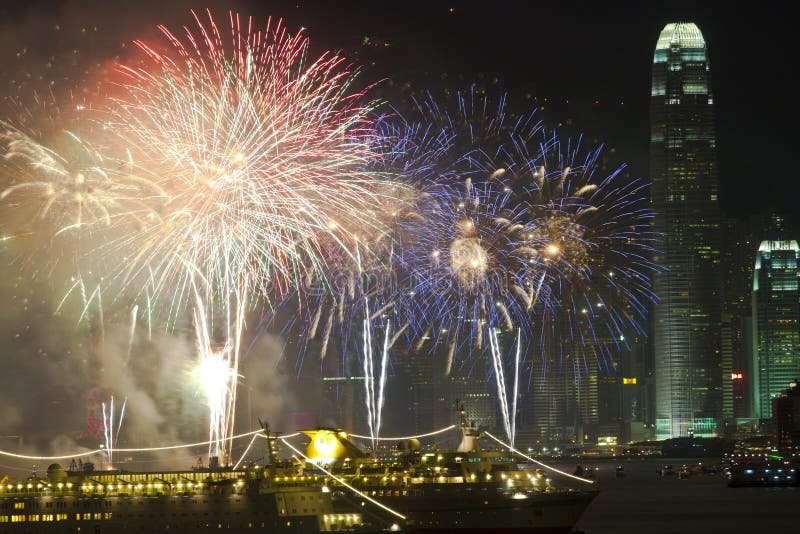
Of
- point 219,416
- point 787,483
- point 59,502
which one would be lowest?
point 787,483

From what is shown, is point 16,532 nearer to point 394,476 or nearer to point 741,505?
point 394,476

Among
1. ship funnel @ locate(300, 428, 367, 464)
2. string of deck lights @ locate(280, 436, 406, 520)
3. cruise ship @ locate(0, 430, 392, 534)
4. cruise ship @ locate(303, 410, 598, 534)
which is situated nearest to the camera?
cruise ship @ locate(0, 430, 392, 534)

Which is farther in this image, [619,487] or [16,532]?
[619,487]

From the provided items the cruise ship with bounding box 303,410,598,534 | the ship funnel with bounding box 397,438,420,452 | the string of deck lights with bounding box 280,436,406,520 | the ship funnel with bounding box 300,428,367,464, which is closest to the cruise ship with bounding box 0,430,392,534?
the string of deck lights with bounding box 280,436,406,520

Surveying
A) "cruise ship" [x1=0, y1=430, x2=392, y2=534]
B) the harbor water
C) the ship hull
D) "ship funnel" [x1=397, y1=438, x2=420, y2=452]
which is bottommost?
the harbor water

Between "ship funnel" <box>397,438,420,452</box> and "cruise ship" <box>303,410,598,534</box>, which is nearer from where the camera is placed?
"cruise ship" <box>303,410,598,534</box>

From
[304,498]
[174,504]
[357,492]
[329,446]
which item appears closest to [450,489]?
[357,492]

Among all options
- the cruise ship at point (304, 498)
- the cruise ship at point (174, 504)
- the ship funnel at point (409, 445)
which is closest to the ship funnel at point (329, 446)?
the cruise ship at point (304, 498)

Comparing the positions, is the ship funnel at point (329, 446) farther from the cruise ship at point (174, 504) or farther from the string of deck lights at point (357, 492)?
the cruise ship at point (174, 504)

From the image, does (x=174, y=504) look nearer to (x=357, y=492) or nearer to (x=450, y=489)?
(x=357, y=492)

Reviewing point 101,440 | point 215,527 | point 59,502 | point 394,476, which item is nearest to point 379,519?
point 394,476

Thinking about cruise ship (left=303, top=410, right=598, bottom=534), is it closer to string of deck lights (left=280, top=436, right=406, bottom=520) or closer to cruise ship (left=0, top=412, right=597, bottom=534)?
cruise ship (left=0, top=412, right=597, bottom=534)
